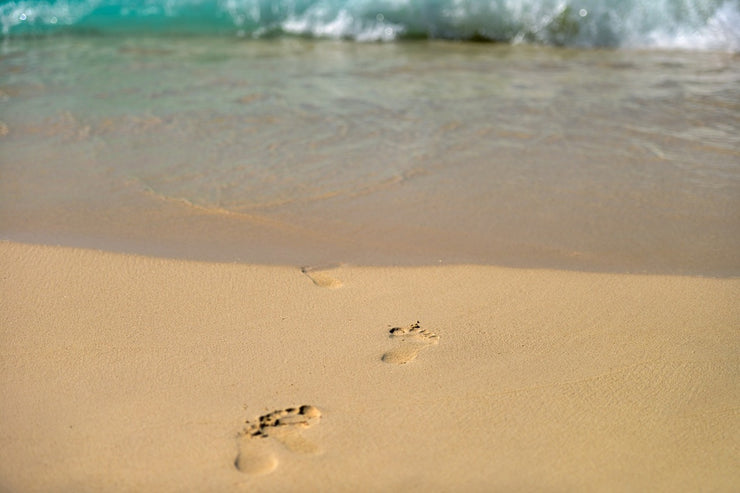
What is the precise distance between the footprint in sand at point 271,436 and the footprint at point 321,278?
774 mm

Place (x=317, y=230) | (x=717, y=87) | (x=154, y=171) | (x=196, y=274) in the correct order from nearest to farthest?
(x=196, y=274), (x=317, y=230), (x=154, y=171), (x=717, y=87)

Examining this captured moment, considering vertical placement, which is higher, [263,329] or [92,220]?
[92,220]

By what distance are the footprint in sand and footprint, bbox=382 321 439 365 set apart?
354 millimetres

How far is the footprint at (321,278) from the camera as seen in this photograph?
2.86 meters

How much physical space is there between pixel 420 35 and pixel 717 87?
3.48m

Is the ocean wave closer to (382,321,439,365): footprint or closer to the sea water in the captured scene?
the sea water

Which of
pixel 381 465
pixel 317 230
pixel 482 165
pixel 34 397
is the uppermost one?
pixel 482 165

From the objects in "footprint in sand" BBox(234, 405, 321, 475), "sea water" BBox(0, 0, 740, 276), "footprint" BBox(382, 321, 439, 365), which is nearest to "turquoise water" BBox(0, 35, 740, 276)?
"sea water" BBox(0, 0, 740, 276)

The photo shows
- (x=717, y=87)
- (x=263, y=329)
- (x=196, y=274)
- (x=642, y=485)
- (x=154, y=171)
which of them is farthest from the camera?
(x=717, y=87)

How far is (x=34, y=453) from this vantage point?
77.6 inches

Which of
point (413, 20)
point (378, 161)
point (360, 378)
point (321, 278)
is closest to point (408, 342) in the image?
point (360, 378)

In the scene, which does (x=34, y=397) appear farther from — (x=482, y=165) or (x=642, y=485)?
(x=482, y=165)

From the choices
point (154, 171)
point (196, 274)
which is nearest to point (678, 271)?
point (196, 274)

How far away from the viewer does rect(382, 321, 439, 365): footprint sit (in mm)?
2389
